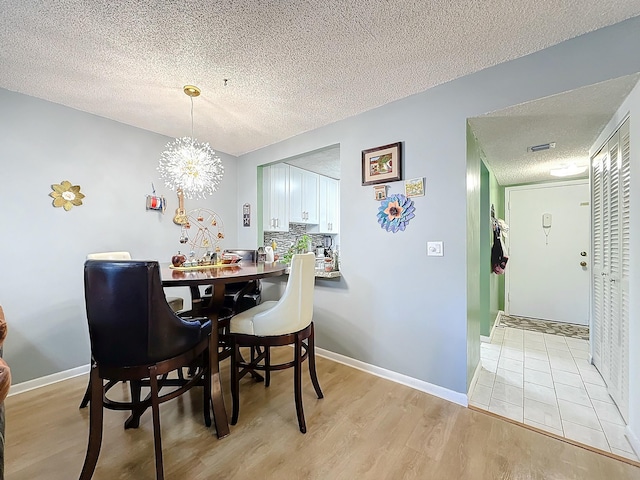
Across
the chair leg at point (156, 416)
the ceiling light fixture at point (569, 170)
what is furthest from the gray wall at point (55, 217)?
the ceiling light fixture at point (569, 170)

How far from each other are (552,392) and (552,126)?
2.05 meters

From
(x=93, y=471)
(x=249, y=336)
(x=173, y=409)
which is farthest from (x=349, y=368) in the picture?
(x=93, y=471)

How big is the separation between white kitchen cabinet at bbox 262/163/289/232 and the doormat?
3451 mm

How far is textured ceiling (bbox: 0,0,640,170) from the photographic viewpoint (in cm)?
141

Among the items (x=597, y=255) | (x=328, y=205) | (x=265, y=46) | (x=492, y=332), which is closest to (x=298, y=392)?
(x=265, y=46)

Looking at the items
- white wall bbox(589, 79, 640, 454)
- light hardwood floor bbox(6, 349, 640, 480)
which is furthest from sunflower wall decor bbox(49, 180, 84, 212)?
white wall bbox(589, 79, 640, 454)

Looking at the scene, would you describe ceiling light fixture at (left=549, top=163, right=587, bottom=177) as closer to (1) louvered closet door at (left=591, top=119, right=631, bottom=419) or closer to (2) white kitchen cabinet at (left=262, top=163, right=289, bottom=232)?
(1) louvered closet door at (left=591, top=119, right=631, bottom=419)

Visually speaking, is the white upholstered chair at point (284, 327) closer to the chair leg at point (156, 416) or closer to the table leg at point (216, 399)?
the table leg at point (216, 399)

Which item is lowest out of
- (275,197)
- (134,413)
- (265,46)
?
(134,413)

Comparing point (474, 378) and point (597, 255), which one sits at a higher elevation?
point (597, 255)

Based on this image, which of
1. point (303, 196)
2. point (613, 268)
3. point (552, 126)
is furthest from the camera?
point (303, 196)

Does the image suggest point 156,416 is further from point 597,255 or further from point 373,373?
point 597,255

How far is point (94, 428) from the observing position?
4.28ft

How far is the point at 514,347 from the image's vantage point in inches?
119
